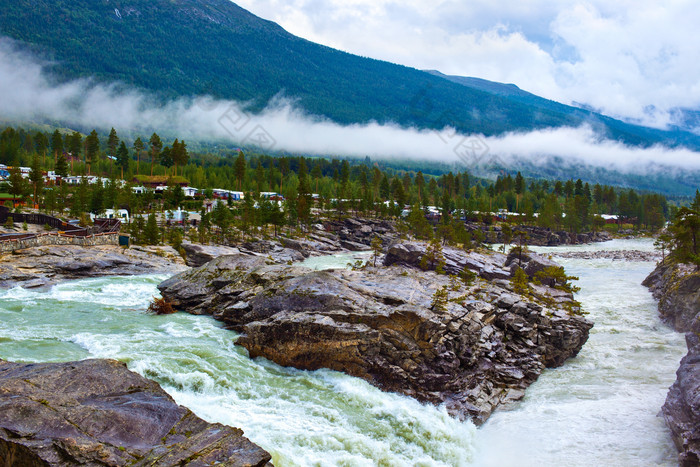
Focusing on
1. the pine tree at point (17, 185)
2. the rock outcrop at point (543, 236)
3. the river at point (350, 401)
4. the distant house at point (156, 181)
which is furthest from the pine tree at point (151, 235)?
the rock outcrop at point (543, 236)

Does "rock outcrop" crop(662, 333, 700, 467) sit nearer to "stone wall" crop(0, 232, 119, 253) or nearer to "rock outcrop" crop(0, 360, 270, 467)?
"rock outcrop" crop(0, 360, 270, 467)

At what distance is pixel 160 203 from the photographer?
11825 centimetres

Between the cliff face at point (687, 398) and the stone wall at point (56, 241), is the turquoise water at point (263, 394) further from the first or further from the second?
the stone wall at point (56, 241)

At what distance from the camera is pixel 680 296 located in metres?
41.4

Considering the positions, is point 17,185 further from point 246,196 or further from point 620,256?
point 620,256

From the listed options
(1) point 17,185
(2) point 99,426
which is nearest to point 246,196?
Answer: (1) point 17,185

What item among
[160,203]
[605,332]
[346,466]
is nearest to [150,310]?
[346,466]

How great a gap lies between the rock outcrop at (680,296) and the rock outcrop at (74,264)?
170ft

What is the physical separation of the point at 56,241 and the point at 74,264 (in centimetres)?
748

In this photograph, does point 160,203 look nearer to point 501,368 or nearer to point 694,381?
point 501,368

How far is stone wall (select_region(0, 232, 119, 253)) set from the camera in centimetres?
4609

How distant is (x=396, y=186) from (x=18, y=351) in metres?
139

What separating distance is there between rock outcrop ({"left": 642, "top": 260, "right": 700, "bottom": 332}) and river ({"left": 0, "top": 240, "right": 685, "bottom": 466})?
6149mm

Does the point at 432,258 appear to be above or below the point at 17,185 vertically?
below
